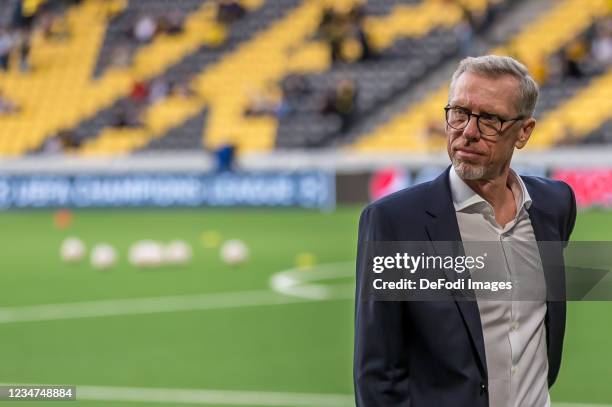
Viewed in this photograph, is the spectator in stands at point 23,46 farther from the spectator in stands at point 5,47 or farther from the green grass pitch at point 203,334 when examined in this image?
the green grass pitch at point 203,334

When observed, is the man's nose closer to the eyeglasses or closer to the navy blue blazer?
the eyeglasses

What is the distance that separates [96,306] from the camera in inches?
538

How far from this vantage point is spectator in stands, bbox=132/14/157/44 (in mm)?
35844

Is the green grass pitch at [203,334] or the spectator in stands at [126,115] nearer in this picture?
the green grass pitch at [203,334]

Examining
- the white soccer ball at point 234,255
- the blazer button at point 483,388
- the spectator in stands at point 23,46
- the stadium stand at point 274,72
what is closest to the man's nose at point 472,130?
the blazer button at point 483,388

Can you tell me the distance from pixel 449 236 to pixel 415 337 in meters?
0.29

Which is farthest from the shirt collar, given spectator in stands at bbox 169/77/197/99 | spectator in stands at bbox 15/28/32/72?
spectator in stands at bbox 15/28/32/72

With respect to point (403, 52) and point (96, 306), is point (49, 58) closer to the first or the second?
point (403, 52)

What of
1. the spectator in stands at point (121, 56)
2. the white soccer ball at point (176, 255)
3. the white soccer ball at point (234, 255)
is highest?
the spectator in stands at point (121, 56)

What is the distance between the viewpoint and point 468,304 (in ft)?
11.4

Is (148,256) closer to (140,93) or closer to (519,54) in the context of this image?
(519,54)

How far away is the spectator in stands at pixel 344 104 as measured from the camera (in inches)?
1241

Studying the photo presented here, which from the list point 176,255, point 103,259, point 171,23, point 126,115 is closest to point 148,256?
point 176,255

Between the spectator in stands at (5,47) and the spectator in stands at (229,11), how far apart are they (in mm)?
5746
